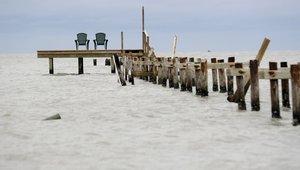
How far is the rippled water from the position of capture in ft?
17.0

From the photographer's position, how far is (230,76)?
12062 millimetres

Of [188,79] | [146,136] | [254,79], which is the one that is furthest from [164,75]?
[146,136]

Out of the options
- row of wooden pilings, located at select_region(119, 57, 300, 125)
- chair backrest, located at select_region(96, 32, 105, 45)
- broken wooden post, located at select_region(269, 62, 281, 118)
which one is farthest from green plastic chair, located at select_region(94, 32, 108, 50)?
broken wooden post, located at select_region(269, 62, 281, 118)

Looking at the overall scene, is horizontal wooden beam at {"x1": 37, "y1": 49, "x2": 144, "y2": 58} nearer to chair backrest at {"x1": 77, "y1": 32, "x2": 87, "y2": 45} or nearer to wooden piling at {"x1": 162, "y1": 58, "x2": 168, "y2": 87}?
chair backrest at {"x1": 77, "y1": 32, "x2": 87, "y2": 45}

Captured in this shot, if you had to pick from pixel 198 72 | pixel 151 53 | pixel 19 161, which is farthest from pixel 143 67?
pixel 19 161

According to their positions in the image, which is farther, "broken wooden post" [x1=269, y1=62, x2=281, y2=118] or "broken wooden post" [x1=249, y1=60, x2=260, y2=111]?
"broken wooden post" [x1=249, y1=60, x2=260, y2=111]

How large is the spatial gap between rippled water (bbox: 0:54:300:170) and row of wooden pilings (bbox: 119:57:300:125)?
415 millimetres

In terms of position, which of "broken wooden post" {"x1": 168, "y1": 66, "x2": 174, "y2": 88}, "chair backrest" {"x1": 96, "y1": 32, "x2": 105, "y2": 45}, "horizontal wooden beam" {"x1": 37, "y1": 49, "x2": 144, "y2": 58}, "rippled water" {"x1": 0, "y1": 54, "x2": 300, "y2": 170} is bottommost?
"rippled water" {"x1": 0, "y1": 54, "x2": 300, "y2": 170}

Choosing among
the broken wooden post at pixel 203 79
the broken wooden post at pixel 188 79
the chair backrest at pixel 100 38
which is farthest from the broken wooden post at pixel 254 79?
the chair backrest at pixel 100 38

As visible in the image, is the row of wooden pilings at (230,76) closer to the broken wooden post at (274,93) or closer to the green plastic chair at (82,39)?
the broken wooden post at (274,93)

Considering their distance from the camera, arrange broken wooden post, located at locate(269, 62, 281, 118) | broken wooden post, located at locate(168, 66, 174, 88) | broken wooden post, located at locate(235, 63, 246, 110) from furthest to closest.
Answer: broken wooden post, located at locate(168, 66, 174, 88) → broken wooden post, located at locate(235, 63, 246, 110) → broken wooden post, located at locate(269, 62, 281, 118)

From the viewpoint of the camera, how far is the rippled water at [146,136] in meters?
5.18

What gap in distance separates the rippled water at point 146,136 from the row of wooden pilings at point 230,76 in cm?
42

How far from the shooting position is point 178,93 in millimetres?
13500
